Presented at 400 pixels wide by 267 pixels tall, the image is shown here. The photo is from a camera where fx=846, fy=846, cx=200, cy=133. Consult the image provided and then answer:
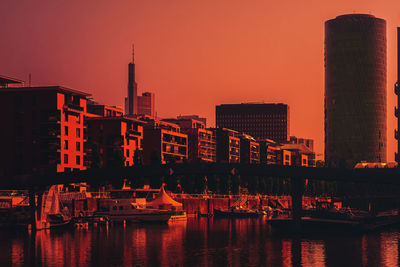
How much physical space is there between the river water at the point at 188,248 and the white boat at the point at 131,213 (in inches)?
738

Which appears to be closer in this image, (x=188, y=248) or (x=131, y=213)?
(x=188, y=248)

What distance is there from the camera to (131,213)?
18975cm

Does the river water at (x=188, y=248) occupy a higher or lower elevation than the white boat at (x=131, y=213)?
lower

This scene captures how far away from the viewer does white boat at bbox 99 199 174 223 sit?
187250mm

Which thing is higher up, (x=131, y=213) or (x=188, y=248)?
(x=131, y=213)

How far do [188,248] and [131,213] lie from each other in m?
65.4

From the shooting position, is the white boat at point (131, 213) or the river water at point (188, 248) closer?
the river water at point (188, 248)

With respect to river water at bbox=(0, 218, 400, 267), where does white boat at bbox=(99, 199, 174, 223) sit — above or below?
above

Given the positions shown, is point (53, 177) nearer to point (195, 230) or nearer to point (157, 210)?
point (195, 230)

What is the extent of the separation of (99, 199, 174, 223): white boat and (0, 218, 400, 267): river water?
18.8 meters

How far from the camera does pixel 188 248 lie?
126 metres

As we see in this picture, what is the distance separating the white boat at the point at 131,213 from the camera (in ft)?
614

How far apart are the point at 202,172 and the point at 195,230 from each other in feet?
72.3

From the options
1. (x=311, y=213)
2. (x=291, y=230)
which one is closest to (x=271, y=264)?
(x=291, y=230)
